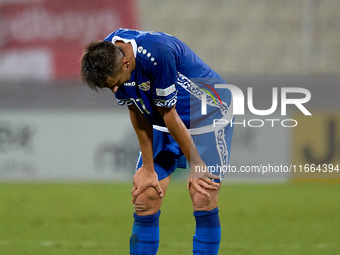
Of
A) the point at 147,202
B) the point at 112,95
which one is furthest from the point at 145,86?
the point at 112,95

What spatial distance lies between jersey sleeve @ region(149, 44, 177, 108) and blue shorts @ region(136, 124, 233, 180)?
0.46 metres

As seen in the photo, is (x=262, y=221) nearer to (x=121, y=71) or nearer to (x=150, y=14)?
(x=121, y=71)

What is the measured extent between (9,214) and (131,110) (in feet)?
10.7

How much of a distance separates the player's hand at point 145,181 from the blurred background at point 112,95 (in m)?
4.45

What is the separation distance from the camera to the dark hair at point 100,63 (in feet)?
6.95

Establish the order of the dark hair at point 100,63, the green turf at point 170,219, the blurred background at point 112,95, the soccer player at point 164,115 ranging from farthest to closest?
the blurred background at point 112,95, the green turf at point 170,219, the soccer player at point 164,115, the dark hair at point 100,63

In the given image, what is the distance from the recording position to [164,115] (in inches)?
93.6

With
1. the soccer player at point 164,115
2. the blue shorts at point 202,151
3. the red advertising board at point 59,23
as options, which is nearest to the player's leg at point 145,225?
the soccer player at point 164,115

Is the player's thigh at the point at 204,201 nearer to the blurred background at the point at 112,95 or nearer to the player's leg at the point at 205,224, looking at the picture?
the player's leg at the point at 205,224

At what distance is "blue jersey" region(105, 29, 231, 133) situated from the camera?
229 cm

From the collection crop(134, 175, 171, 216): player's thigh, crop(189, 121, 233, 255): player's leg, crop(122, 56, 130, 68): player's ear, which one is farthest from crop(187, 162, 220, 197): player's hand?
crop(122, 56, 130, 68): player's ear

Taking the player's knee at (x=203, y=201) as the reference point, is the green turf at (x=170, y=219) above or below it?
below

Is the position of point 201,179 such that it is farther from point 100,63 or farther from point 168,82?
point 100,63

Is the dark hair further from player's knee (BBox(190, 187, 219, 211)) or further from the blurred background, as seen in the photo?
the blurred background
